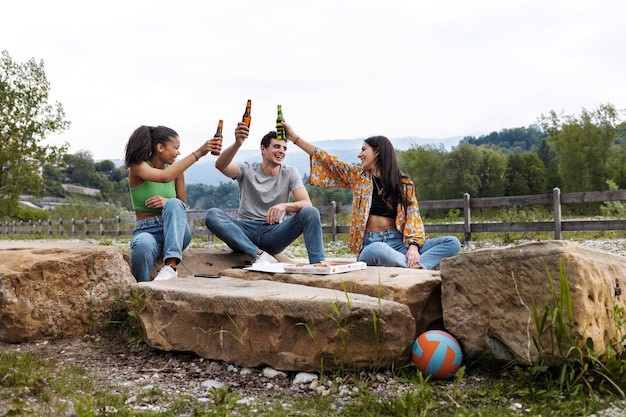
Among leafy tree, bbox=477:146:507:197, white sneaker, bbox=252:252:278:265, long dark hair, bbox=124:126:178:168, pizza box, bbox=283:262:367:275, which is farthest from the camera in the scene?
leafy tree, bbox=477:146:507:197

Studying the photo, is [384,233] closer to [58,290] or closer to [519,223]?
[58,290]

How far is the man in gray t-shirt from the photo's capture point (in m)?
5.08

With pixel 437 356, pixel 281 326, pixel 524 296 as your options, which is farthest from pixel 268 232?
pixel 524 296

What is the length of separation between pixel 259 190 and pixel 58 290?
1.91 meters

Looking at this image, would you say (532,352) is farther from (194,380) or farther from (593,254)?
(194,380)

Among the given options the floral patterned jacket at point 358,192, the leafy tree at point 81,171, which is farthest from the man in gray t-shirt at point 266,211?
the leafy tree at point 81,171

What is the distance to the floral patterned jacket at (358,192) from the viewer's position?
4.88 m

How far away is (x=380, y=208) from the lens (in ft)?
16.5

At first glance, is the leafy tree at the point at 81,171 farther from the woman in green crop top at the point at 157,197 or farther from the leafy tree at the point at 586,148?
the woman in green crop top at the point at 157,197

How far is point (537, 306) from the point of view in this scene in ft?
9.87

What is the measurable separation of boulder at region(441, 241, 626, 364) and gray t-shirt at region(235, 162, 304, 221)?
231 cm

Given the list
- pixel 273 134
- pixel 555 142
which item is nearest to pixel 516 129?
pixel 555 142

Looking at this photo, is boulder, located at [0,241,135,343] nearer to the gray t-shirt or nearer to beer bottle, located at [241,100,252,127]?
the gray t-shirt

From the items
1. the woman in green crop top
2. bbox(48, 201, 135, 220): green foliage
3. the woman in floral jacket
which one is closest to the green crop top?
the woman in green crop top
